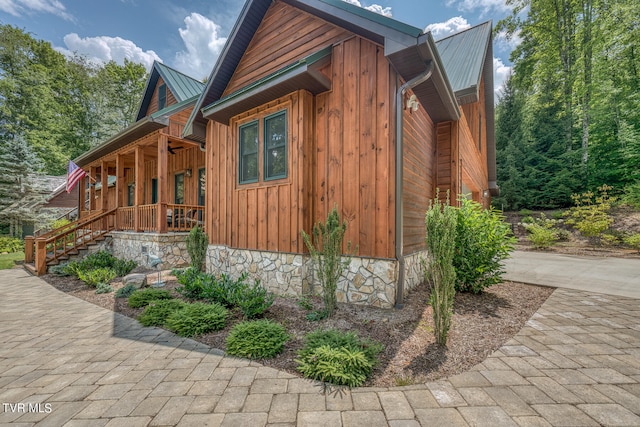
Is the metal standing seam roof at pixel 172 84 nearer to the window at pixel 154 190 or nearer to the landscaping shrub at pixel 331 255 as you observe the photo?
the window at pixel 154 190

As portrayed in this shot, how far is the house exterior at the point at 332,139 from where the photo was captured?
4059mm

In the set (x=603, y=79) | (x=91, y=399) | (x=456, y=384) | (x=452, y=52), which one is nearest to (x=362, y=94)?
(x=456, y=384)

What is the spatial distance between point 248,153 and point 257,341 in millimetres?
4101

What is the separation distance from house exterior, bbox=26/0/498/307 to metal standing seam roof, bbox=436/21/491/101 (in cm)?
6

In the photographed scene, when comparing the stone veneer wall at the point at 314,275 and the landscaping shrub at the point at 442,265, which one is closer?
the landscaping shrub at the point at 442,265

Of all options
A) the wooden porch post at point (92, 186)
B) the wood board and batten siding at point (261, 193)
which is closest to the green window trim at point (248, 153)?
the wood board and batten siding at point (261, 193)

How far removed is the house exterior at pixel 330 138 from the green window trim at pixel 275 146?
27mm

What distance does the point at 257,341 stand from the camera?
286cm

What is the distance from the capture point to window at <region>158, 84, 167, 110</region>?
39.0 feet

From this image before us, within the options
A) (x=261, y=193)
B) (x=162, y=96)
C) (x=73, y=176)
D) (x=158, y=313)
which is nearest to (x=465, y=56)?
(x=261, y=193)

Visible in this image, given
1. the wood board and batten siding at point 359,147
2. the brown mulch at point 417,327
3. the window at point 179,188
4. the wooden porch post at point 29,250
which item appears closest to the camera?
the brown mulch at point 417,327

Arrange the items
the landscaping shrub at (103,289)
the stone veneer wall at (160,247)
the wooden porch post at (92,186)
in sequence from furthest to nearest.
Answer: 1. the wooden porch post at (92,186)
2. the stone veneer wall at (160,247)
3. the landscaping shrub at (103,289)

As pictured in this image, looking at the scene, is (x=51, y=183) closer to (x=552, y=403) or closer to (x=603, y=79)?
(x=552, y=403)

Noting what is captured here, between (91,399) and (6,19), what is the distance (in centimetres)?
3315
